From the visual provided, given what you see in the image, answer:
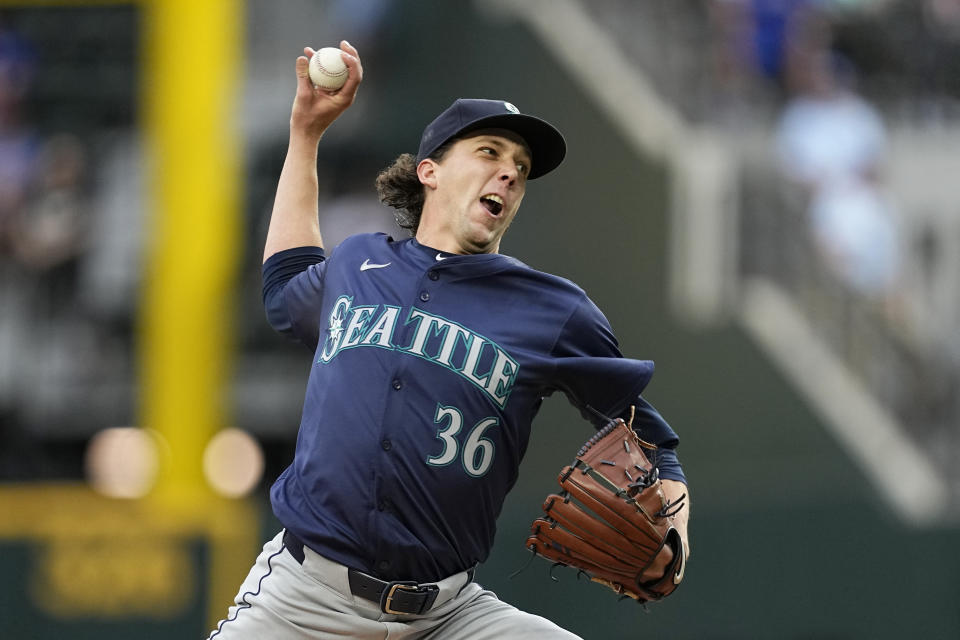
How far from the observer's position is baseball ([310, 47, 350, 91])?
4.30 metres

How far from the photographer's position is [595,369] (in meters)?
3.87

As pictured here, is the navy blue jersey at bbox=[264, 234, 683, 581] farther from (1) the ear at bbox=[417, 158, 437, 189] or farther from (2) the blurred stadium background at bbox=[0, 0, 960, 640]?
(2) the blurred stadium background at bbox=[0, 0, 960, 640]

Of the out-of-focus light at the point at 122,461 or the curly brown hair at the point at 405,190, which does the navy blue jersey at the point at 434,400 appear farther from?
the out-of-focus light at the point at 122,461

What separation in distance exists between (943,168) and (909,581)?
4307 mm

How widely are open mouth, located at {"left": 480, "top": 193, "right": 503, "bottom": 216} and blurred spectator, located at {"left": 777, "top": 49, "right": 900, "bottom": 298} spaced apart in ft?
19.9

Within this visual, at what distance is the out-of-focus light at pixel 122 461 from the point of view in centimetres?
958

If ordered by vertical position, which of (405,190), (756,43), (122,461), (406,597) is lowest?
(122,461)

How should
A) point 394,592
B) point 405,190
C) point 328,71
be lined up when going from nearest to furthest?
point 394,592, point 328,71, point 405,190

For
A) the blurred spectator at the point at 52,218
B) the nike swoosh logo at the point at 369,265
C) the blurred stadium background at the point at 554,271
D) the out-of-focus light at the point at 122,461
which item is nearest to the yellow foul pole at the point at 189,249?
the blurred stadium background at the point at 554,271

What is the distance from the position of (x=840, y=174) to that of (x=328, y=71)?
6.51 metres

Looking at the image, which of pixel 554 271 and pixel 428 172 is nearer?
pixel 428 172

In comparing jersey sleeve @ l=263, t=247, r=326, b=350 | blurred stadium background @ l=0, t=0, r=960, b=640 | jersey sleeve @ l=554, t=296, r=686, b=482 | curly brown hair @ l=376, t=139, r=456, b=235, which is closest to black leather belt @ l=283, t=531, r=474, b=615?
jersey sleeve @ l=554, t=296, r=686, b=482

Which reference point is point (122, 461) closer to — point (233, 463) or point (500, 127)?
point (233, 463)

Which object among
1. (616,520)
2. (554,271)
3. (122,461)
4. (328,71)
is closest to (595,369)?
(616,520)
